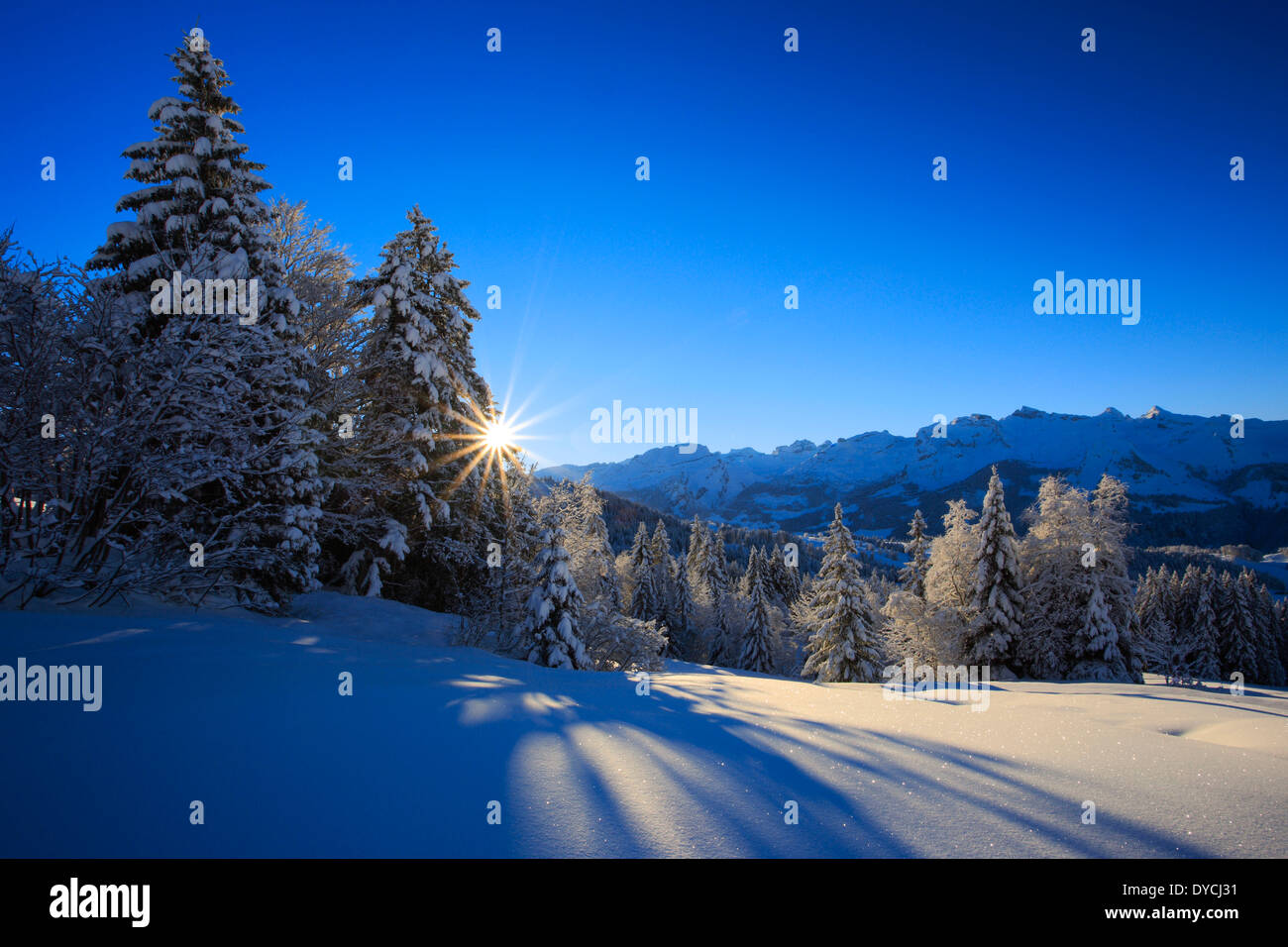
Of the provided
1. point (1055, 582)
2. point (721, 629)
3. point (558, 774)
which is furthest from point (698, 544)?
point (558, 774)

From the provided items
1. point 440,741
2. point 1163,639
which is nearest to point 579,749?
point 440,741

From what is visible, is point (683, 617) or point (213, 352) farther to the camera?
point (683, 617)

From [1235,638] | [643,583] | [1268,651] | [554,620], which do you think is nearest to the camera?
[554,620]

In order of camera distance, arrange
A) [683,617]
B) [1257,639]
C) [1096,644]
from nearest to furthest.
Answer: [1096,644]
[683,617]
[1257,639]

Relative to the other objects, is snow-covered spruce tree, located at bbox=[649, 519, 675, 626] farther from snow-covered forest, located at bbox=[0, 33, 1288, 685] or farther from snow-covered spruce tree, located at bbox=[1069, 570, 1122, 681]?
snow-covered spruce tree, located at bbox=[1069, 570, 1122, 681]

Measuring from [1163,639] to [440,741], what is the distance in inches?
1437

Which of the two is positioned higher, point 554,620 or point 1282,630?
point 554,620

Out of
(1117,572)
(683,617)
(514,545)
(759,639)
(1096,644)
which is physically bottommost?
(683,617)

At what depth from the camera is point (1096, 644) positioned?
21.3 metres

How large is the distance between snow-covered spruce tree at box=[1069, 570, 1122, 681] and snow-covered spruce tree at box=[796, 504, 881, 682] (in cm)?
788

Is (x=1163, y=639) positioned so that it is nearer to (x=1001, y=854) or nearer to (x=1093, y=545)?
(x=1093, y=545)

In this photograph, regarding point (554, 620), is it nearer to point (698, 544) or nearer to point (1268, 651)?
point (698, 544)

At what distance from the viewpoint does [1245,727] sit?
182 inches

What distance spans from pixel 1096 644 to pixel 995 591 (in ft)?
12.2
